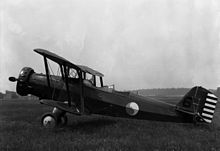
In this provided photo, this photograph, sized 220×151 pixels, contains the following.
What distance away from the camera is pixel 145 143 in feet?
20.9

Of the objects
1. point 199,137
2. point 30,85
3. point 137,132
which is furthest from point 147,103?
point 30,85

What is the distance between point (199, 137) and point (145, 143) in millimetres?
2063

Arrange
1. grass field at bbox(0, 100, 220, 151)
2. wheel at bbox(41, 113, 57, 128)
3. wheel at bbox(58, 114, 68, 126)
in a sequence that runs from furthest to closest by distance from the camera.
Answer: wheel at bbox(58, 114, 68, 126), wheel at bbox(41, 113, 57, 128), grass field at bbox(0, 100, 220, 151)

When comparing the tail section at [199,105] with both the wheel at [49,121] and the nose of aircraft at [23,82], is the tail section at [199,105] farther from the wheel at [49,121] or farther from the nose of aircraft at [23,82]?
the nose of aircraft at [23,82]

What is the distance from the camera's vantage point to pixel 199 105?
29.9 feet

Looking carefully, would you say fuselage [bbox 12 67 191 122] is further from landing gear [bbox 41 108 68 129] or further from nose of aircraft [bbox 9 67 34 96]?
landing gear [bbox 41 108 68 129]

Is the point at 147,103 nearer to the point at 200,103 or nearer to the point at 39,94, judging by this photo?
the point at 200,103

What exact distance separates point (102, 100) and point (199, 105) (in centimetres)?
396

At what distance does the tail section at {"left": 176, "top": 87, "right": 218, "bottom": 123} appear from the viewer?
8.99 meters

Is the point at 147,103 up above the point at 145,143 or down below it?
above

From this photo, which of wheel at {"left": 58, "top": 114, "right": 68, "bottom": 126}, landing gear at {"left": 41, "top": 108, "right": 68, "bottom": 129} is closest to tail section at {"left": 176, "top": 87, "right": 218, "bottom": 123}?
wheel at {"left": 58, "top": 114, "right": 68, "bottom": 126}

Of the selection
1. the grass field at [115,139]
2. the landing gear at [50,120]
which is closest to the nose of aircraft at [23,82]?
the grass field at [115,139]

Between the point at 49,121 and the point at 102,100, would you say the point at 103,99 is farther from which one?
the point at 49,121

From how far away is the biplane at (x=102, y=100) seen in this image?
9023 mm
